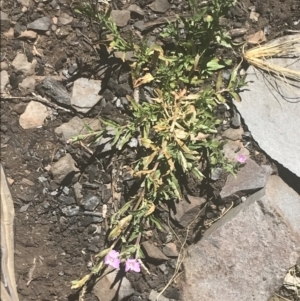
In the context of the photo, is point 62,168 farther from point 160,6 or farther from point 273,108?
point 273,108

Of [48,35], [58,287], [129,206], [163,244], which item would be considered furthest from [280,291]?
[48,35]

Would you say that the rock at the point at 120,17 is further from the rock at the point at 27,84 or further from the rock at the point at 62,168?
the rock at the point at 62,168

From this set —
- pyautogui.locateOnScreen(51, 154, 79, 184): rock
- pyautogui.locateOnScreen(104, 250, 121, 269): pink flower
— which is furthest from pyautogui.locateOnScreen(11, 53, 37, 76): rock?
pyautogui.locateOnScreen(104, 250, 121, 269): pink flower

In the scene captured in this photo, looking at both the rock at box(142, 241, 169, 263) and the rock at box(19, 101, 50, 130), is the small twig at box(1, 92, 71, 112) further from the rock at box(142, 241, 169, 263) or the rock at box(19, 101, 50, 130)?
the rock at box(142, 241, 169, 263)

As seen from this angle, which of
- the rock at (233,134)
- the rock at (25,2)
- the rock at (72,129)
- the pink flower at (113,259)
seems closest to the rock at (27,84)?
the rock at (72,129)

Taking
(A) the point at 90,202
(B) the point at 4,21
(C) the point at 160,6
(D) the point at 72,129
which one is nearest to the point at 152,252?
(A) the point at 90,202

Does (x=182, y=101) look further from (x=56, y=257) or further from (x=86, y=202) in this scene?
(x=56, y=257)
